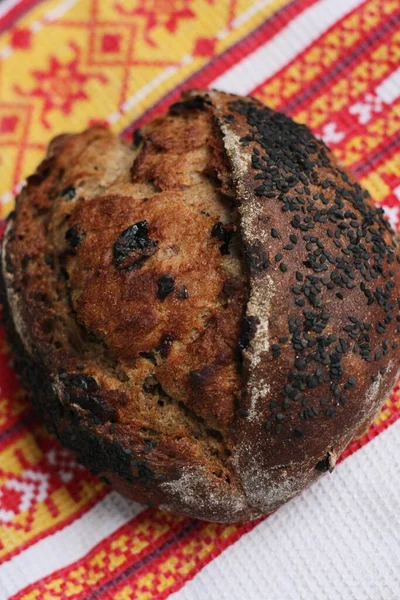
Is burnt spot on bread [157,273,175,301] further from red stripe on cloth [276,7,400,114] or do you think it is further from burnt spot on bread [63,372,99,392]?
red stripe on cloth [276,7,400,114]

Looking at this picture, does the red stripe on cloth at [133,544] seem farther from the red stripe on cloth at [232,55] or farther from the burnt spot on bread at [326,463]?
the red stripe on cloth at [232,55]

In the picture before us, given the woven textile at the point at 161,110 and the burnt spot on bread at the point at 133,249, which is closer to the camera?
the burnt spot on bread at the point at 133,249

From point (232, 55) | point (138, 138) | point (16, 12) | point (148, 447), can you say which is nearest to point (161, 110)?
point (232, 55)

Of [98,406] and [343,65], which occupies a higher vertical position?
[343,65]

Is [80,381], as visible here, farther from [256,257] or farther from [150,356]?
[256,257]

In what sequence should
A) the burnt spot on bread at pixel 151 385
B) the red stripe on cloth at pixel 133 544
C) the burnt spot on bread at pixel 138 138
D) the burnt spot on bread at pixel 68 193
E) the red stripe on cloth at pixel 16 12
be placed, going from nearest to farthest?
the burnt spot on bread at pixel 151 385 < the burnt spot on bread at pixel 68 193 < the burnt spot on bread at pixel 138 138 < the red stripe on cloth at pixel 133 544 < the red stripe on cloth at pixel 16 12

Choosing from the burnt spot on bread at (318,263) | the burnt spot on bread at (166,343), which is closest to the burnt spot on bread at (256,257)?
the burnt spot on bread at (318,263)

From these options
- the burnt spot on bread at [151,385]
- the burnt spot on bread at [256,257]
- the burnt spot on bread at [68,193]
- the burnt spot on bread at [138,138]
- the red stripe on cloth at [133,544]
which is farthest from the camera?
the red stripe on cloth at [133,544]
